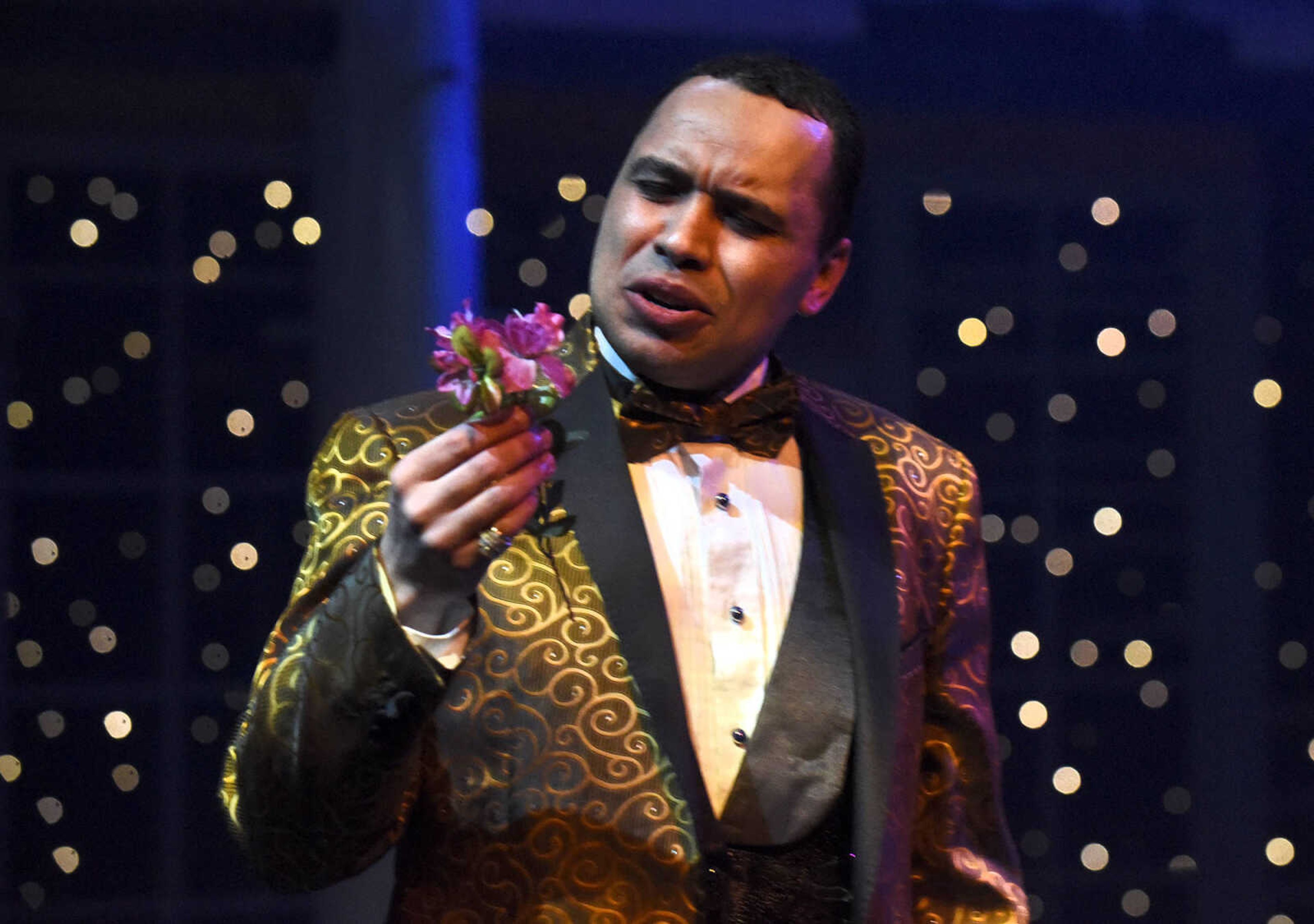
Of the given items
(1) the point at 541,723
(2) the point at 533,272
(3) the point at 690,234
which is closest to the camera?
(1) the point at 541,723

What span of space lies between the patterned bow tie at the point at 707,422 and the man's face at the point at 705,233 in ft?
0.09

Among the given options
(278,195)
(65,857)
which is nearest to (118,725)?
(65,857)

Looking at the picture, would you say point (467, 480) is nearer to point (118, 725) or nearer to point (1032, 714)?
point (118, 725)

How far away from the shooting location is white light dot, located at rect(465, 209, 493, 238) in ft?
7.22

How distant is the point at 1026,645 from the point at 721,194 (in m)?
1.42

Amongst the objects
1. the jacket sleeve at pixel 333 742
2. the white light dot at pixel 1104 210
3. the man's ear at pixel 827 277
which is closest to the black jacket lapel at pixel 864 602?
the man's ear at pixel 827 277

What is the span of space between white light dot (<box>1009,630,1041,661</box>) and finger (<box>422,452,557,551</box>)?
1.69m

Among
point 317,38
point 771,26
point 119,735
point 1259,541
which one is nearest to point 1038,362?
point 1259,541

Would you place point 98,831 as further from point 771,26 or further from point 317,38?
point 771,26

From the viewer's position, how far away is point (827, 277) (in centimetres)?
146

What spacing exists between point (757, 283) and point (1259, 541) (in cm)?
160

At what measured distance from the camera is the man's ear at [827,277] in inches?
56.7

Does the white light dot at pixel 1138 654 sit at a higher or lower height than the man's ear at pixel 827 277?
lower

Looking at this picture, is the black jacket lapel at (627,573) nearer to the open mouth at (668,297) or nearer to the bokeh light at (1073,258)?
the open mouth at (668,297)
